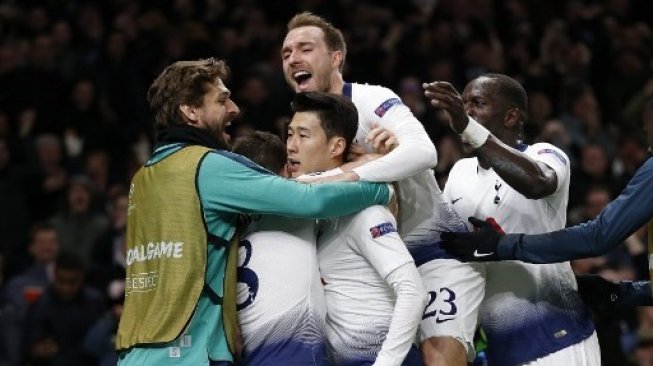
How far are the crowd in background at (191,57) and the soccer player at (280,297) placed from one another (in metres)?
4.07

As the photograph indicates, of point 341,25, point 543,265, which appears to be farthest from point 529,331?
point 341,25

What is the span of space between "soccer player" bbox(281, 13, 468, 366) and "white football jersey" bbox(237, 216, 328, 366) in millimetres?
398

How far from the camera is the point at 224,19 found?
13961 millimetres

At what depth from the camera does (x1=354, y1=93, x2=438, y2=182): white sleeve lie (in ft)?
17.9

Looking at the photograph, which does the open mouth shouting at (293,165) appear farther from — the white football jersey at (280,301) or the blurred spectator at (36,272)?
the blurred spectator at (36,272)

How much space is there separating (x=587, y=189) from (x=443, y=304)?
572 cm

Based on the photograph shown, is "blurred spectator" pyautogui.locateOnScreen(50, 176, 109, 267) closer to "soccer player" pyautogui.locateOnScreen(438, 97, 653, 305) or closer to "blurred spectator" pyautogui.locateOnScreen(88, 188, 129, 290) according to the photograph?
"blurred spectator" pyautogui.locateOnScreen(88, 188, 129, 290)

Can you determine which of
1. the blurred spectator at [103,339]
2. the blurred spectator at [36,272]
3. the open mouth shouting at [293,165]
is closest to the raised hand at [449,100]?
the open mouth shouting at [293,165]

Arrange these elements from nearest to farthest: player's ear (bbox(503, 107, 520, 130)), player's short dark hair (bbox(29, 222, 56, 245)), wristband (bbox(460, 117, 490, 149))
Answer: wristband (bbox(460, 117, 490, 149)), player's ear (bbox(503, 107, 520, 130)), player's short dark hair (bbox(29, 222, 56, 245))

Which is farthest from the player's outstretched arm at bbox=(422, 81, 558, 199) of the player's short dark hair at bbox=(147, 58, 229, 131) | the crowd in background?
the crowd in background

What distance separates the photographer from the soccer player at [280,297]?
530cm

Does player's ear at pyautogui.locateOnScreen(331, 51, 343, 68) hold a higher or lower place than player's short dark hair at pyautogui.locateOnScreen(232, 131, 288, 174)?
higher

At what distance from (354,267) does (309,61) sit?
121 centimetres

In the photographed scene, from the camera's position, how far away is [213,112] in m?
5.52
